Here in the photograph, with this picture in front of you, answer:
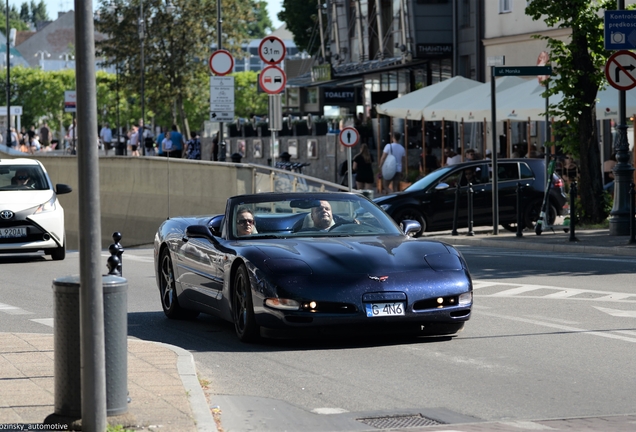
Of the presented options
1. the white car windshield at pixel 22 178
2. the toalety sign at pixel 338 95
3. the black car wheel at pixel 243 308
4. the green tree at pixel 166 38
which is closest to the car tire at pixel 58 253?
the white car windshield at pixel 22 178

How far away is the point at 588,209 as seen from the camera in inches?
1032

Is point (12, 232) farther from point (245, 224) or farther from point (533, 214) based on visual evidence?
point (533, 214)

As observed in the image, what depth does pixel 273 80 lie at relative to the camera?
83.3ft

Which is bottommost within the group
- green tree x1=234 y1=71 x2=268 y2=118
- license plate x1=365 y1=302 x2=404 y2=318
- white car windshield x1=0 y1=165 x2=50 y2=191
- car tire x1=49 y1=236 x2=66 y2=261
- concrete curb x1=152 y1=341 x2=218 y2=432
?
car tire x1=49 y1=236 x2=66 y2=261

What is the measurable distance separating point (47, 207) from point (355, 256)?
484 inches

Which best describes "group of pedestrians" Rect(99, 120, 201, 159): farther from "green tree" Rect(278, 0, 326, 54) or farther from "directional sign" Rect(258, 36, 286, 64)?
"directional sign" Rect(258, 36, 286, 64)

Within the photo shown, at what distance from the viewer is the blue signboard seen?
21859 mm

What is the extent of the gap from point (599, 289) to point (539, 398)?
6.85 m

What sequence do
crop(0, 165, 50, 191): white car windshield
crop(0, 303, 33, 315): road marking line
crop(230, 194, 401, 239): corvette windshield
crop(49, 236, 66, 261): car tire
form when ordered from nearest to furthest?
crop(230, 194, 401, 239): corvette windshield < crop(0, 303, 33, 315): road marking line < crop(49, 236, 66, 261): car tire < crop(0, 165, 50, 191): white car windshield

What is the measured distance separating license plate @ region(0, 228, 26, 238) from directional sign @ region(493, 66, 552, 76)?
8.72 meters

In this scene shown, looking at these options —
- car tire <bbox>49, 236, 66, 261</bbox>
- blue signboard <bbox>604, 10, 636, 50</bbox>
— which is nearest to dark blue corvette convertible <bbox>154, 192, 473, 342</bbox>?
car tire <bbox>49, 236, 66, 261</bbox>

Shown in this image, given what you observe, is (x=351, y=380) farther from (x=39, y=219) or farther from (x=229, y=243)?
(x=39, y=219)

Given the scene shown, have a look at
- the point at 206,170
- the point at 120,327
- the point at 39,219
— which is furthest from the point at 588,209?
the point at 120,327

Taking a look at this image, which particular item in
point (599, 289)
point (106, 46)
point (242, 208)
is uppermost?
point (106, 46)
